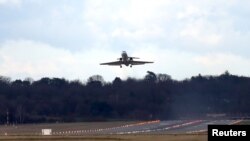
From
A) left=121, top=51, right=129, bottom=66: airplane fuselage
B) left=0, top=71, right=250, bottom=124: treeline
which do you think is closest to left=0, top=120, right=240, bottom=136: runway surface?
left=121, top=51, right=129, bottom=66: airplane fuselage

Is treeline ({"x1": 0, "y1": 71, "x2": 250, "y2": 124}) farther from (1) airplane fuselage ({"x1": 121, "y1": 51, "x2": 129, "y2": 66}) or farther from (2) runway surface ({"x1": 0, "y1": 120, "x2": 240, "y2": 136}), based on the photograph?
(1) airplane fuselage ({"x1": 121, "y1": 51, "x2": 129, "y2": 66})

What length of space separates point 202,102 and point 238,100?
37.9 ft

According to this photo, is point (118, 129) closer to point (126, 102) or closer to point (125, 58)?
point (125, 58)

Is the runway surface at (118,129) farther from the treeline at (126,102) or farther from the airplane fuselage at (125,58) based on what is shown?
the treeline at (126,102)

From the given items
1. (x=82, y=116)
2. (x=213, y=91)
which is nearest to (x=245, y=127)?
(x=82, y=116)

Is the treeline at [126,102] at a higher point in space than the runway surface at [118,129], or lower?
higher

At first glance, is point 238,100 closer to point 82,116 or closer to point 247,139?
point 82,116

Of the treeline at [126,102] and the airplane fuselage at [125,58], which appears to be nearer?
the airplane fuselage at [125,58]

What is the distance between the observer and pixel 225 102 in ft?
591

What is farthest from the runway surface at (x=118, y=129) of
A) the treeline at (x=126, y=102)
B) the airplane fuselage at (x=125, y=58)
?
the treeline at (x=126, y=102)

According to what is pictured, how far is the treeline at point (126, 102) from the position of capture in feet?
537

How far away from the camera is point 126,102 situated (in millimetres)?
180000

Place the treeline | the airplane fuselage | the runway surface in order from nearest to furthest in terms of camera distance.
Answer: the runway surface
the airplane fuselage
the treeline

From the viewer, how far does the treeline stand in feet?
537
